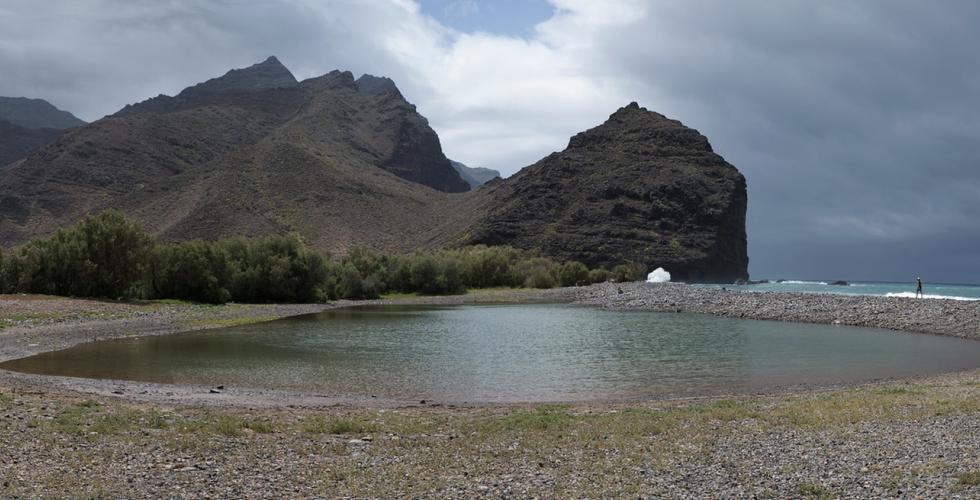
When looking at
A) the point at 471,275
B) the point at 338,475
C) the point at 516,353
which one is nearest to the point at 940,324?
the point at 516,353

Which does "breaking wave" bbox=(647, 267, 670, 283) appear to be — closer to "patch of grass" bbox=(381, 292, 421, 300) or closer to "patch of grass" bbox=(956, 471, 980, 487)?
"patch of grass" bbox=(381, 292, 421, 300)

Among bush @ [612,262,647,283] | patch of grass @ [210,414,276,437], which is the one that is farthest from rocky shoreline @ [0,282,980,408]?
bush @ [612,262,647,283]

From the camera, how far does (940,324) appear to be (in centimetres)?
4631

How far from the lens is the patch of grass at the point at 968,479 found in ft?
33.2

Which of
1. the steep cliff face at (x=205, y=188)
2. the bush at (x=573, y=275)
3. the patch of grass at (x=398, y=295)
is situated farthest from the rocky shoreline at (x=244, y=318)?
the steep cliff face at (x=205, y=188)

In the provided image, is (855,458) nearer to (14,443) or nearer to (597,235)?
(14,443)

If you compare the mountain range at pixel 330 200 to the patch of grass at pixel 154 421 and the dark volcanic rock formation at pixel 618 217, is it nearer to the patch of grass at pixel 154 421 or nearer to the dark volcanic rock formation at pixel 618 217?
the dark volcanic rock formation at pixel 618 217

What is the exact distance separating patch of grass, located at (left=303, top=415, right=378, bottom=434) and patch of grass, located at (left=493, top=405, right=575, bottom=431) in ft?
9.79

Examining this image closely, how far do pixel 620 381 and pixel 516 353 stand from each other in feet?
31.8

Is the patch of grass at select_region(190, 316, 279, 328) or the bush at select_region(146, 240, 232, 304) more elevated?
the bush at select_region(146, 240, 232, 304)

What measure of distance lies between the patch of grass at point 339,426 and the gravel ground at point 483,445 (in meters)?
0.05

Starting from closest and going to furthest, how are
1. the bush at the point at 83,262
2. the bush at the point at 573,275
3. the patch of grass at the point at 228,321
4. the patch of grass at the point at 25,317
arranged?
the patch of grass at the point at 25,317 < the patch of grass at the point at 228,321 < the bush at the point at 83,262 < the bush at the point at 573,275

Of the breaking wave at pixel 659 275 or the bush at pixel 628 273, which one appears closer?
the bush at pixel 628 273

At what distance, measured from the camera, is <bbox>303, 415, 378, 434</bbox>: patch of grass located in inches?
603
